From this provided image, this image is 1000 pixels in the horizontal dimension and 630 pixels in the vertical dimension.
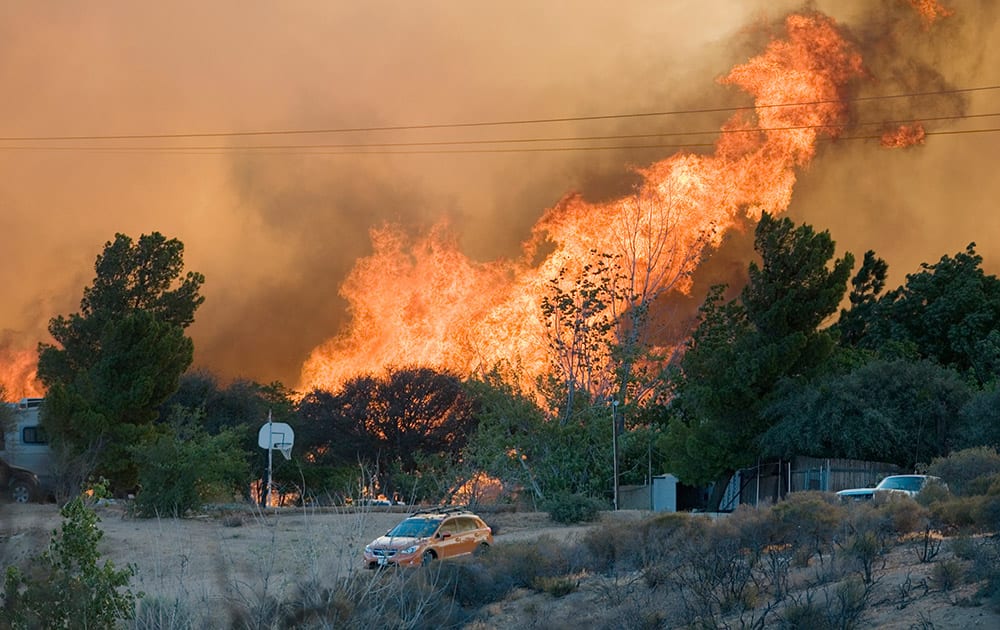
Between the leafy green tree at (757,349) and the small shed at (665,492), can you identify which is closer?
the leafy green tree at (757,349)

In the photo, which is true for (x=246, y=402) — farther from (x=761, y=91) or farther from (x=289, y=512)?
(x=761, y=91)

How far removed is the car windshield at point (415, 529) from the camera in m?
31.5

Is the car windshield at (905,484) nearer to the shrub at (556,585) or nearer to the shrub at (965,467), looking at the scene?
Result: the shrub at (965,467)

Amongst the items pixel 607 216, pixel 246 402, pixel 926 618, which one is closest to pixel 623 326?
pixel 607 216

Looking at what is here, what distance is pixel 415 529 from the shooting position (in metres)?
31.9

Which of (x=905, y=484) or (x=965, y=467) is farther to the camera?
(x=905, y=484)

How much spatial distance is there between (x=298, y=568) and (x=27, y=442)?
4303 cm

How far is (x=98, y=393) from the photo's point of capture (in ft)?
190

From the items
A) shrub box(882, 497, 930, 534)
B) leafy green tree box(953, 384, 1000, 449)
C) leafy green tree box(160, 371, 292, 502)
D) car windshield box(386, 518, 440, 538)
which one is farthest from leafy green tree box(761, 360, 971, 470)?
leafy green tree box(160, 371, 292, 502)

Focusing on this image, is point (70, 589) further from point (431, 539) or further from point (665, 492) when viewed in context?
point (665, 492)

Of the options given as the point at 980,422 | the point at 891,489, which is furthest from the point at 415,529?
the point at 980,422

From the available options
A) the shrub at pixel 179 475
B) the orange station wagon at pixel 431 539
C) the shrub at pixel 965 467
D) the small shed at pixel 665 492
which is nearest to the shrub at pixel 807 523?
the shrub at pixel 965 467

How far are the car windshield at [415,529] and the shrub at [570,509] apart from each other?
15559 millimetres

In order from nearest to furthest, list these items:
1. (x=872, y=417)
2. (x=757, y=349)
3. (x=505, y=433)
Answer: (x=872, y=417)
(x=757, y=349)
(x=505, y=433)
